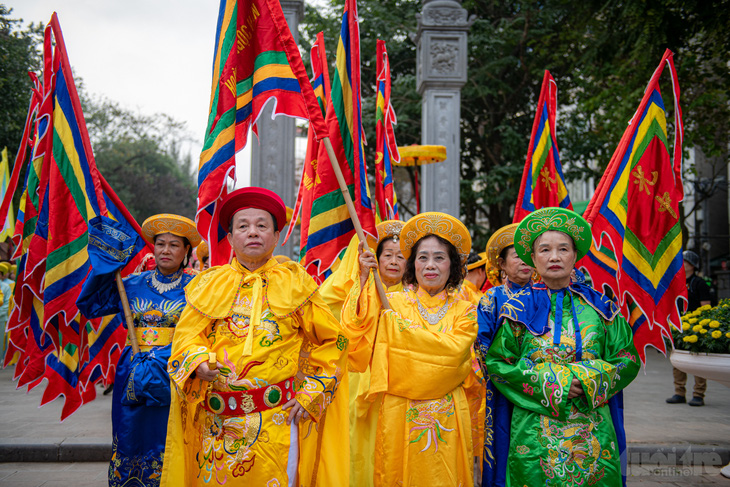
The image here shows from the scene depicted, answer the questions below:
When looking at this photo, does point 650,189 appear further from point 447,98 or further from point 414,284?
point 447,98

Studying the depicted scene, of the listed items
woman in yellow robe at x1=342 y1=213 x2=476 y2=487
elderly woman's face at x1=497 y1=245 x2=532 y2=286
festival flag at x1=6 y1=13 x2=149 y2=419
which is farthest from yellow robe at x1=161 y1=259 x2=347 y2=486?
elderly woman's face at x1=497 y1=245 x2=532 y2=286

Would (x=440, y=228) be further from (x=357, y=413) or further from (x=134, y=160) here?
(x=134, y=160)

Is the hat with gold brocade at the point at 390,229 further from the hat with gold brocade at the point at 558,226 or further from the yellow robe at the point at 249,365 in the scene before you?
the yellow robe at the point at 249,365

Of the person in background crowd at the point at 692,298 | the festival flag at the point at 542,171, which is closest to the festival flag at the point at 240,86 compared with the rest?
the festival flag at the point at 542,171

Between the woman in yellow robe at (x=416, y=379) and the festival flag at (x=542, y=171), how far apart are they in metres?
2.15

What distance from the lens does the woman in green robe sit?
284cm

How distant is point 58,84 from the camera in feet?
12.9

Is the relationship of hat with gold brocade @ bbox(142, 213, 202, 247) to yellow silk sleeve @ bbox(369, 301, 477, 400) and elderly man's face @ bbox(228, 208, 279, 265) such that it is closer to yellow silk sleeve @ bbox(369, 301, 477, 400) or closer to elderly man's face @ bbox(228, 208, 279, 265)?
elderly man's face @ bbox(228, 208, 279, 265)

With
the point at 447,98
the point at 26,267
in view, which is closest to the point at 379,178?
the point at 26,267

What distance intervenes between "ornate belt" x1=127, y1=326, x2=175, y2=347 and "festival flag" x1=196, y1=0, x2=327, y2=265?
0.72 meters

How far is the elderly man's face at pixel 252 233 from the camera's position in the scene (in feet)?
9.37

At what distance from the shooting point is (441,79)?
33.1 feet

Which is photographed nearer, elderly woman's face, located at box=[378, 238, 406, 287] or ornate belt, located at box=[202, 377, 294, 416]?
ornate belt, located at box=[202, 377, 294, 416]

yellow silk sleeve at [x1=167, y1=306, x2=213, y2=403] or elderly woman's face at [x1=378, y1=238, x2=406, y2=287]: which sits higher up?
elderly woman's face at [x1=378, y1=238, x2=406, y2=287]
